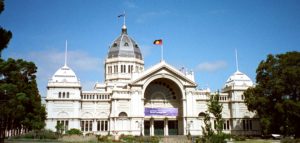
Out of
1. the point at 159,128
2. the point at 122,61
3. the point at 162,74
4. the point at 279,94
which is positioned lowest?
the point at 159,128

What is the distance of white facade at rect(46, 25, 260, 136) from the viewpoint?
6425 centimetres

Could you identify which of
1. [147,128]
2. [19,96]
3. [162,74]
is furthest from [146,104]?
[19,96]

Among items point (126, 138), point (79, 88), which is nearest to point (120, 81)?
point (79, 88)

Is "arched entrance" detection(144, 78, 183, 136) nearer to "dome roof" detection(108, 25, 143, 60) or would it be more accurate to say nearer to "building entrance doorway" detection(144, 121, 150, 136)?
"building entrance doorway" detection(144, 121, 150, 136)

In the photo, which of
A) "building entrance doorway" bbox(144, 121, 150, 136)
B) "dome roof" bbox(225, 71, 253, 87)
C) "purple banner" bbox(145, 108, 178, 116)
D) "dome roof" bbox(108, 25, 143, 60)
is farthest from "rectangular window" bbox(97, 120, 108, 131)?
"dome roof" bbox(225, 71, 253, 87)

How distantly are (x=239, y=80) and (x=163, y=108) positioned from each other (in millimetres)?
19768

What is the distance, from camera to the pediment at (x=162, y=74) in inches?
2613

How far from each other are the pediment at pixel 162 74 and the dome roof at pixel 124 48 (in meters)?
14.6

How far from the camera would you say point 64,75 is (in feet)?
219

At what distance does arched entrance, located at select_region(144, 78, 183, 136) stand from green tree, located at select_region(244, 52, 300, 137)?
53.9 ft

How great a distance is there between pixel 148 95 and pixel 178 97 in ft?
22.4

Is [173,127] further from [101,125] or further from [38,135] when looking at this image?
[38,135]

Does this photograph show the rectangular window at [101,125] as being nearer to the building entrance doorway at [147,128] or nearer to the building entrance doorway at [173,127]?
the building entrance doorway at [147,128]

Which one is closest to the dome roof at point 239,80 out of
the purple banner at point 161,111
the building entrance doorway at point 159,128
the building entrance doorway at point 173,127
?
the purple banner at point 161,111
